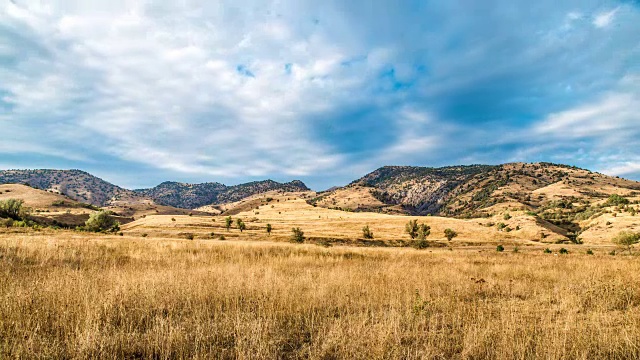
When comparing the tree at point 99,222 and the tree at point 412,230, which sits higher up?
the tree at point 99,222

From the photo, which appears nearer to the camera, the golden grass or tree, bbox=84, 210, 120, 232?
the golden grass

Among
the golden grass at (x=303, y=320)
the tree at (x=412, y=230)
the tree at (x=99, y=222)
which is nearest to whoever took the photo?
the golden grass at (x=303, y=320)

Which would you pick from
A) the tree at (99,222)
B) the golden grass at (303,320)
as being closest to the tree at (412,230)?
the golden grass at (303,320)

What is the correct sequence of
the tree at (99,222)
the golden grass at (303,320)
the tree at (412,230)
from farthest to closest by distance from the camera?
the tree at (412,230)
the tree at (99,222)
the golden grass at (303,320)

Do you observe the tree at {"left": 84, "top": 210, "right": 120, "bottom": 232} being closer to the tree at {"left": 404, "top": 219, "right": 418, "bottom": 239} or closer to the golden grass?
the golden grass

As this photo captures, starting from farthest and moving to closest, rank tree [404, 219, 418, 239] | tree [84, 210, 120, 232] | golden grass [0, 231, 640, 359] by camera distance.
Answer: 1. tree [404, 219, 418, 239]
2. tree [84, 210, 120, 232]
3. golden grass [0, 231, 640, 359]

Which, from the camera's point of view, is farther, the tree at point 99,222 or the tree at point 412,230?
the tree at point 412,230

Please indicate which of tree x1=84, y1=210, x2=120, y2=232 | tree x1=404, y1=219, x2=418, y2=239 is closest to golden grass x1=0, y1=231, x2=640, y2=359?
tree x1=404, y1=219, x2=418, y2=239

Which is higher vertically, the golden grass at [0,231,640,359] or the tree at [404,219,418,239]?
the golden grass at [0,231,640,359]

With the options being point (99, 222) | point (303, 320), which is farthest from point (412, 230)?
point (303, 320)

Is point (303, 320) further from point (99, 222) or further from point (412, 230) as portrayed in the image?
point (99, 222)

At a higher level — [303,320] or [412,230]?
[303,320]

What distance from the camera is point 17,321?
528cm

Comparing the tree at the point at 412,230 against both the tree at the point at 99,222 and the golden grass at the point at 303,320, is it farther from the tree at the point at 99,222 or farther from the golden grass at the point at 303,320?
the tree at the point at 99,222
